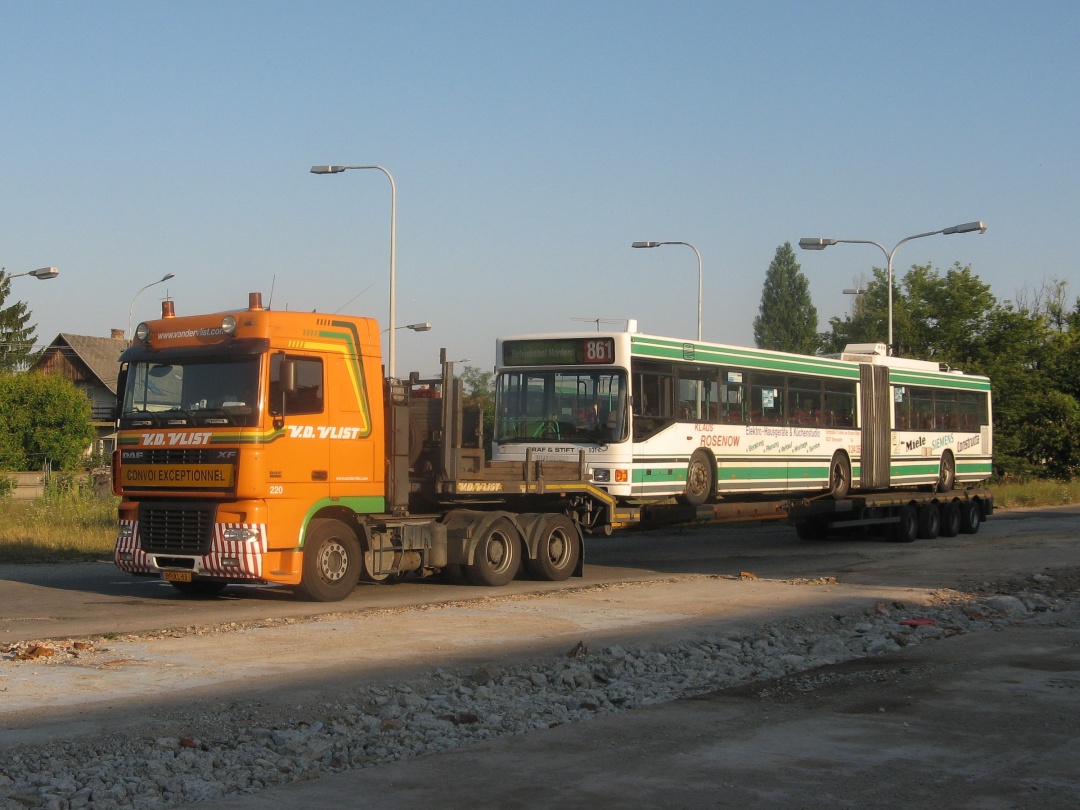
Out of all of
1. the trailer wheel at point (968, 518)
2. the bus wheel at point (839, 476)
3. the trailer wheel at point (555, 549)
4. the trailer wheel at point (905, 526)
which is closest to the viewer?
the trailer wheel at point (555, 549)

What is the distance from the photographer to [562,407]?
19.4 m

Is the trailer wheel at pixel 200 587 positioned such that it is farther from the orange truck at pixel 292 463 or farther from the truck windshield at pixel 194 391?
the truck windshield at pixel 194 391

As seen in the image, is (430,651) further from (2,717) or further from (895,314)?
(895,314)

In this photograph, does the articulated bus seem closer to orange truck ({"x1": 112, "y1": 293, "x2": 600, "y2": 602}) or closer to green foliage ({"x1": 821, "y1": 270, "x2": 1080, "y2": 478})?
orange truck ({"x1": 112, "y1": 293, "x2": 600, "y2": 602})

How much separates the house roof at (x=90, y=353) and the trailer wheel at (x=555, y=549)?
56863mm

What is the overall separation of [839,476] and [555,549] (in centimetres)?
966

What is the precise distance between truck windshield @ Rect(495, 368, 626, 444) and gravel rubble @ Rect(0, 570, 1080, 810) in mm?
6260

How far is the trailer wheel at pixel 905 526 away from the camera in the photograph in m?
27.0

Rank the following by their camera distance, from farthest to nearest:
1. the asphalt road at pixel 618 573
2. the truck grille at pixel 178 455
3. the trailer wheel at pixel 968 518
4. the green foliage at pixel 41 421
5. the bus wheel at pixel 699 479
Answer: the green foliage at pixel 41 421 → the trailer wheel at pixel 968 518 → the bus wheel at pixel 699 479 → the truck grille at pixel 178 455 → the asphalt road at pixel 618 573

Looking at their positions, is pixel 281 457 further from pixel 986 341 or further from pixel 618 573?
pixel 986 341

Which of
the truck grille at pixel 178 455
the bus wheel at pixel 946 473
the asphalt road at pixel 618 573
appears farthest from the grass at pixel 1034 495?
the truck grille at pixel 178 455

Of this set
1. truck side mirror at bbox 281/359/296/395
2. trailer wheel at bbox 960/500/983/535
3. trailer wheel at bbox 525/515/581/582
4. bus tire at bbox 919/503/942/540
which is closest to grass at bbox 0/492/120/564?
trailer wheel at bbox 525/515/581/582

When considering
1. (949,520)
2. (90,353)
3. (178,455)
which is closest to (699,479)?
(178,455)

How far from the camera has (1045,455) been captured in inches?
2124
